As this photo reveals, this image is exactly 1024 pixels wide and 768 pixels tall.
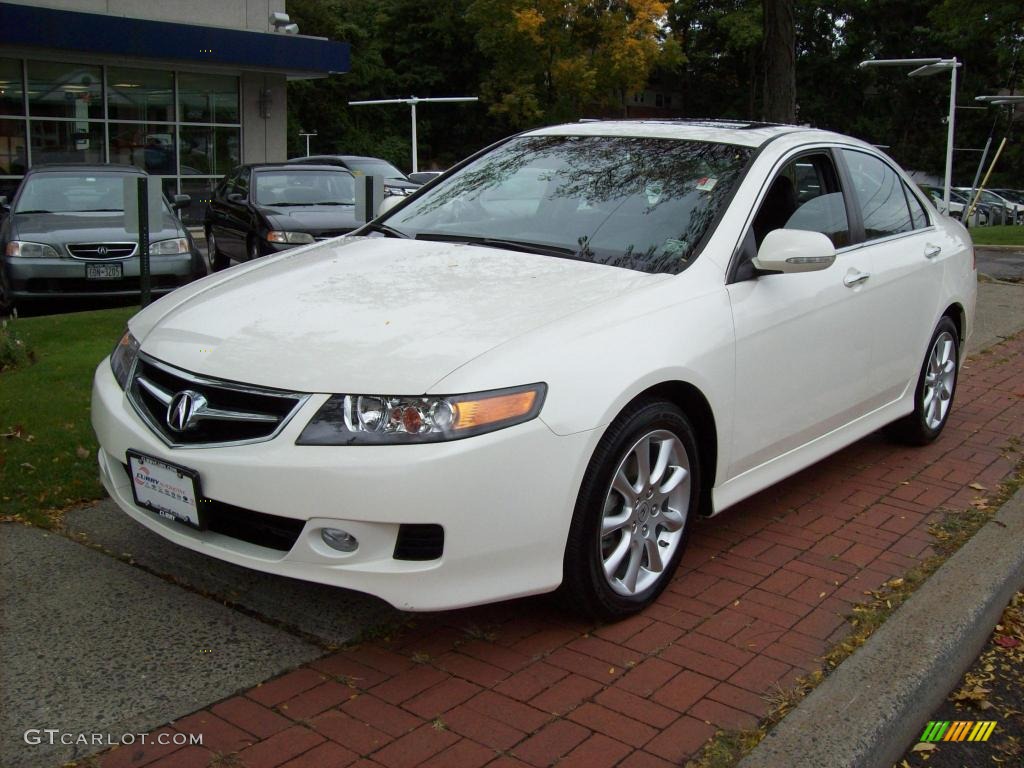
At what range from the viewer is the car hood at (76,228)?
10492mm

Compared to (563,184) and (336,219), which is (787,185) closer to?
(563,184)

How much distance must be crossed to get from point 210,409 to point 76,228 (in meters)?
8.26

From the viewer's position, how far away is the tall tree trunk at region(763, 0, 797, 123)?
10.5 meters

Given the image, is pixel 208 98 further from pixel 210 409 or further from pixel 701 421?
pixel 210 409

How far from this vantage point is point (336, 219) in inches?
535

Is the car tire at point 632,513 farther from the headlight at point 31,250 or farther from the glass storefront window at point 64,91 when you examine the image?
the glass storefront window at point 64,91

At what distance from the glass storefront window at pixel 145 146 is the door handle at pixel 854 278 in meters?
21.1

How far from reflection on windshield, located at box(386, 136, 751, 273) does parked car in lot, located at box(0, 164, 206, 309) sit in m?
5.43

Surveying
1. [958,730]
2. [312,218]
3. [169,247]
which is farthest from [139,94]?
[958,730]

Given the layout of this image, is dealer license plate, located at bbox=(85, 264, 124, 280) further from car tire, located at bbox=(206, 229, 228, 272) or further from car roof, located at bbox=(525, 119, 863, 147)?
car roof, located at bbox=(525, 119, 863, 147)

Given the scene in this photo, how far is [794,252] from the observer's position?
414 centimetres

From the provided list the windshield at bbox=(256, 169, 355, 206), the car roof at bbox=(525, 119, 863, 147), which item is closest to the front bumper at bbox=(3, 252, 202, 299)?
the windshield at bbox=(256, 169, 355, 206)

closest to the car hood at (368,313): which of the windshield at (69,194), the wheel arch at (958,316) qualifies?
the wheel arch at (958,316)

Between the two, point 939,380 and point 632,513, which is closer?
point 632,513
